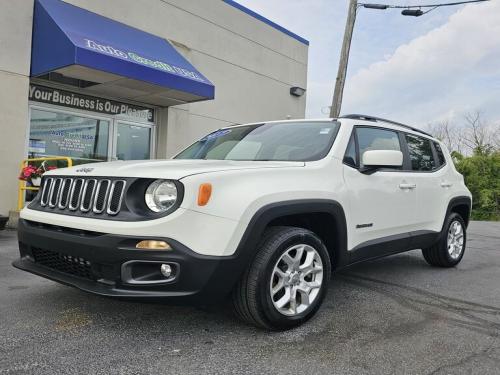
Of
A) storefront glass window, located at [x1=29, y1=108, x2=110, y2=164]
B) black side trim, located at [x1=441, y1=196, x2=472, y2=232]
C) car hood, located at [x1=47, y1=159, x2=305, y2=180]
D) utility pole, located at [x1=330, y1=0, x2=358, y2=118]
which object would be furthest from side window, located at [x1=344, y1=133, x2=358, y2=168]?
utility pole, located at [x1=330, y1=0, x2=358, y2=118]

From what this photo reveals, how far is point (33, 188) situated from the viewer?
8133mm

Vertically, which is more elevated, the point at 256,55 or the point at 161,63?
the point at 256,55

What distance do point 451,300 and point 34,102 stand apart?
8.36 metres

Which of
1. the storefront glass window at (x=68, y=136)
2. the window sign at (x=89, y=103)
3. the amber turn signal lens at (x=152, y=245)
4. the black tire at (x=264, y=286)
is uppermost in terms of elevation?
the window sign at (x=89, y=103)

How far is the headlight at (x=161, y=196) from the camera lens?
2.78 meters

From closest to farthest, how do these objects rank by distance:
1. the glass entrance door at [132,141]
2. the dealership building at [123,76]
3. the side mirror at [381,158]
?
the side mirror at [381,158] → the dealership building at [123,76] → the glass entrance door at [132,141]

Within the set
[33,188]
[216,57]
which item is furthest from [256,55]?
[33,188]

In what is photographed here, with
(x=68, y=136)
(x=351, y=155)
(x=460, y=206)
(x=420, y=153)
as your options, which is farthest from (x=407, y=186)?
(x=68, y=136)

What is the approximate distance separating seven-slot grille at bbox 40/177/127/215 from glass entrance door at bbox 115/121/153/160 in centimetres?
738

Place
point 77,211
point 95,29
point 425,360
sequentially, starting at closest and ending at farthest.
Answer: point 425,360 → point 77,211 → point 95,29

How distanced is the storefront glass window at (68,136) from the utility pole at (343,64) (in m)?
6.18

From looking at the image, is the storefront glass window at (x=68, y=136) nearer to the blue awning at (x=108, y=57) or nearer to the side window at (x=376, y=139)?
the blue awning at (x=108, y=57)

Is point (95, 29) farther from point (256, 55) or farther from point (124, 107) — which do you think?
point (256, 55)

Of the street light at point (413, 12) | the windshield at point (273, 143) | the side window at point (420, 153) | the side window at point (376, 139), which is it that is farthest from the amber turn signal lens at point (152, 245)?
the street light at point (413, 12)
